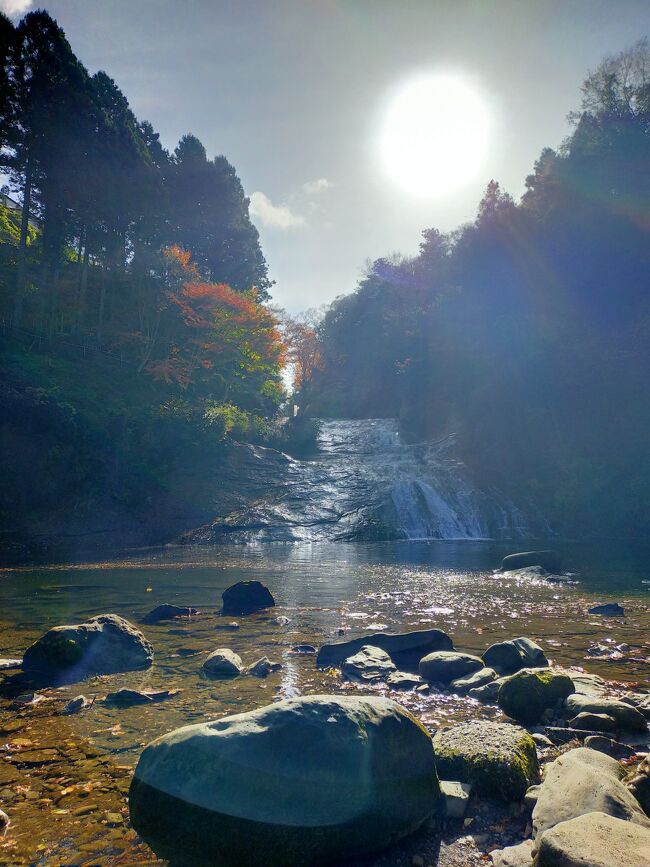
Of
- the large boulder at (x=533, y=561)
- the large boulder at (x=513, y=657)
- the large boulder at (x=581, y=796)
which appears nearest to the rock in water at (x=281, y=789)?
the large boulder at (x=581, y=796)

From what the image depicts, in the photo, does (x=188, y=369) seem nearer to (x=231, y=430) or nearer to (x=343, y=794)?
(x=231, y=430)

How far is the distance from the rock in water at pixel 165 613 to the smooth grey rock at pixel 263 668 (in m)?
3.53

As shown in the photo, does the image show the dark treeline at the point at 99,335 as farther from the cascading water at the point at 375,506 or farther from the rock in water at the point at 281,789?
the rock in water at the point at 281,789

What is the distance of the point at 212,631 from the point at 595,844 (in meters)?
7.09

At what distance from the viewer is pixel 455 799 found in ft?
12.4

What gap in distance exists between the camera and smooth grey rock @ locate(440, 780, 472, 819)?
12.3 feet

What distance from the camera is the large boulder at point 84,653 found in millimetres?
6691

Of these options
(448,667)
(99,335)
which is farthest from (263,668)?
(99,335)

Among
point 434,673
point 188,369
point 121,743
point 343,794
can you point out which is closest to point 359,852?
point 343,794

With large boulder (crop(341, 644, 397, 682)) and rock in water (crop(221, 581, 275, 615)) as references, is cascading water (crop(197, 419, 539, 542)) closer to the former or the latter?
rock in water (crop(221, 581, 275, 615))

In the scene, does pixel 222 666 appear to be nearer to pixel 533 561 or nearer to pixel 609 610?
pixel 609 610

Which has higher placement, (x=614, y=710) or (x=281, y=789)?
(x=281, y=789)

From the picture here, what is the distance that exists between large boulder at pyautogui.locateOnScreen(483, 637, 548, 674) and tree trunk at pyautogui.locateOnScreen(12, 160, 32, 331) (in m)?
31.5

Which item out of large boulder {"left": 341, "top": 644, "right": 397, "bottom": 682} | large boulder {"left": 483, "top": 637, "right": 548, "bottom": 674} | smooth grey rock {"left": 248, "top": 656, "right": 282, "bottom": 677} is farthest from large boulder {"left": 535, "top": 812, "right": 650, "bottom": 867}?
smooth grey rock {"left": 248, "top": 656, "right": 282, "bottom": 677}
